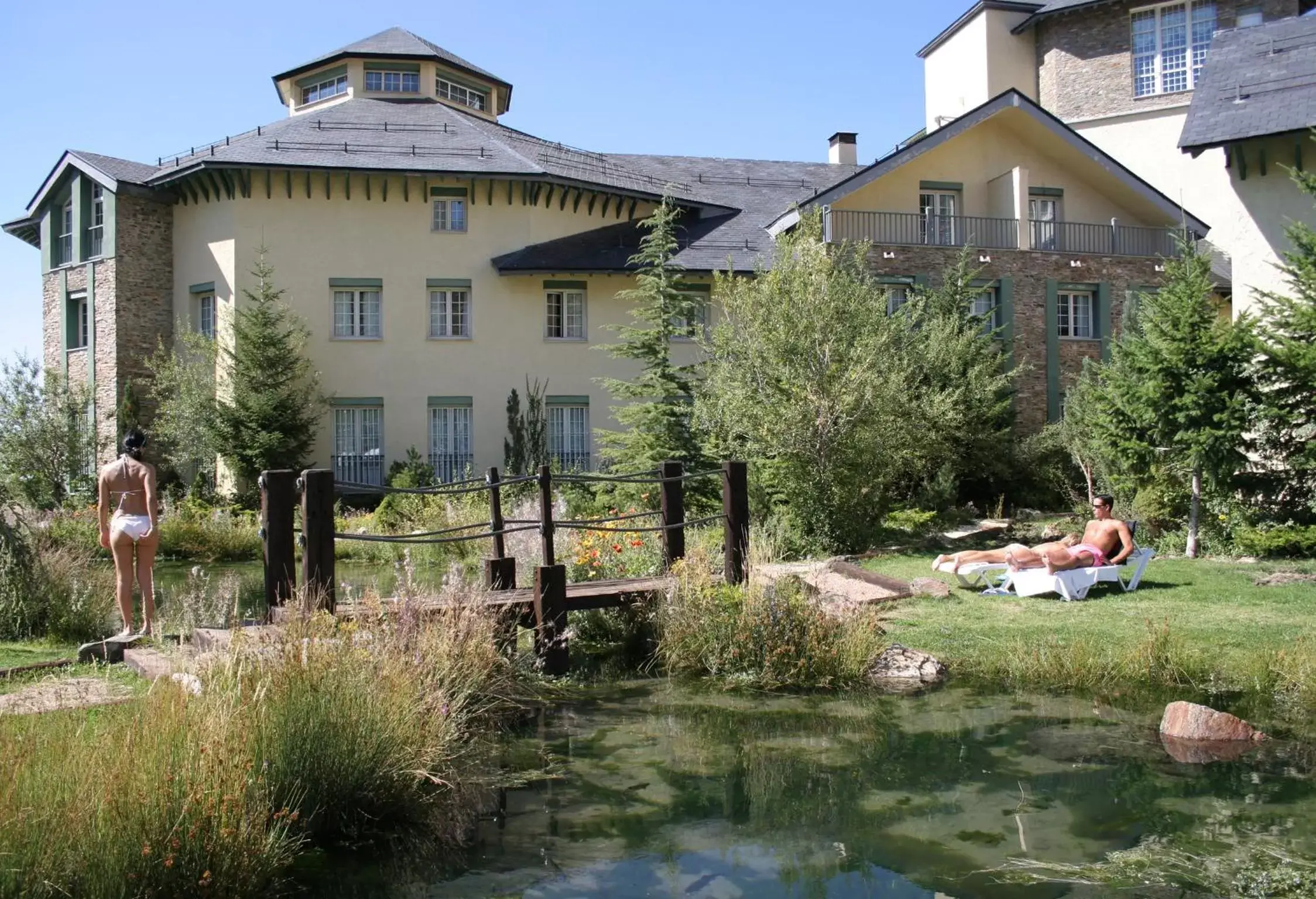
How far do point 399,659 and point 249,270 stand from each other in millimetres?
21240

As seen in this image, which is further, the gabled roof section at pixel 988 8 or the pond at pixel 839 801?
the gabled roof section at pixel 988 8

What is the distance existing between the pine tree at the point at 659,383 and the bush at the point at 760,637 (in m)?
9.33

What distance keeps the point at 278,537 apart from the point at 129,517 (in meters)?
2.19

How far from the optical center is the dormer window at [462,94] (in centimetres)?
3172

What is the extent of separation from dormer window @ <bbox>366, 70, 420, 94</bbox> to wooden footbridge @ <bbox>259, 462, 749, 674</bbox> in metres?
22.8

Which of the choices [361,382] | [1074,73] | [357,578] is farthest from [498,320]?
[1074,73]

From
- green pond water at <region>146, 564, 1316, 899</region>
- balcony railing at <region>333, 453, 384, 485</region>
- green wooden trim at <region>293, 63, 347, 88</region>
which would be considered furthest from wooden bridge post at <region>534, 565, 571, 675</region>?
green wooden trim at <region>293, 63, 347, 88</region>

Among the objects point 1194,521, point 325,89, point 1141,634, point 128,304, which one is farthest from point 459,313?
point 1141,634

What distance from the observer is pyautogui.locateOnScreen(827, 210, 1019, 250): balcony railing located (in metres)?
26.8

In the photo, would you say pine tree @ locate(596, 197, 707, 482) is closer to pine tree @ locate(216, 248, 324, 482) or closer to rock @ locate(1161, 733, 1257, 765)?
pine tree @ locate(216, 248, 324, 482)

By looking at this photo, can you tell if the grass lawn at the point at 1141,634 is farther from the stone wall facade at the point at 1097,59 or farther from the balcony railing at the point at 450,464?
the stone wall facade at the point at 1097,59

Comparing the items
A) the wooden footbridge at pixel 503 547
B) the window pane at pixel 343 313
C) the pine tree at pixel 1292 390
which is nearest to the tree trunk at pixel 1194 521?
the pine tree at pixel 1292 390

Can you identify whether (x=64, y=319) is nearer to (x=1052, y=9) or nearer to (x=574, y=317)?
(x=574, y=317)

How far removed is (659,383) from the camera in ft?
65.5
